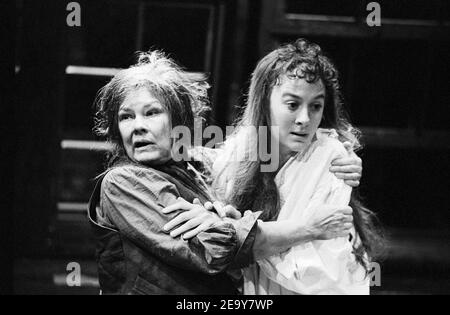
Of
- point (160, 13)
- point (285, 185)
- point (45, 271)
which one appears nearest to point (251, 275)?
point (285, 185)

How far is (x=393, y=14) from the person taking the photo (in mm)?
2047

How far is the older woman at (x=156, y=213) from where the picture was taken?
58.1 inches

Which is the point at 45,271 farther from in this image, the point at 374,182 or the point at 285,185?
the point at 374,182

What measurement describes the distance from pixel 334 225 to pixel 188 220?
15.2 inches

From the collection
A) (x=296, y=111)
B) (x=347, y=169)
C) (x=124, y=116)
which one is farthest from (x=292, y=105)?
(x=124, y=116)

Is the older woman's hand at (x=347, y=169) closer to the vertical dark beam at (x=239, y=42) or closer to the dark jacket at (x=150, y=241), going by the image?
the dark jacket at (x=150, y=241)

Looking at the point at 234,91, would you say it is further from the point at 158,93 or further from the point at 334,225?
the point at 334,225

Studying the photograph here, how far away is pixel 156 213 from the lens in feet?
4.84

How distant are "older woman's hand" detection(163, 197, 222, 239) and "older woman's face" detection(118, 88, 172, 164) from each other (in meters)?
0.16

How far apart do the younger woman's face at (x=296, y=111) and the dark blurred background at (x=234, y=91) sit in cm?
34

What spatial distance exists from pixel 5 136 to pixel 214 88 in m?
0.70

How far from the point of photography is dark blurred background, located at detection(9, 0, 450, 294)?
2.06 metres

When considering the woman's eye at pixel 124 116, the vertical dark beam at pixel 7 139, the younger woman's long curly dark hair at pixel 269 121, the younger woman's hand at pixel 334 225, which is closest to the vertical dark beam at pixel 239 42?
the younger woman's long curly dark hair at pixel 269 121

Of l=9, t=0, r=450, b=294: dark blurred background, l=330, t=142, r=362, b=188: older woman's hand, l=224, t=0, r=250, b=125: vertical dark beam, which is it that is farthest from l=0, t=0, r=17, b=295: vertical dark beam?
l=330, t=142, r=362, b=188: older woman's hand
